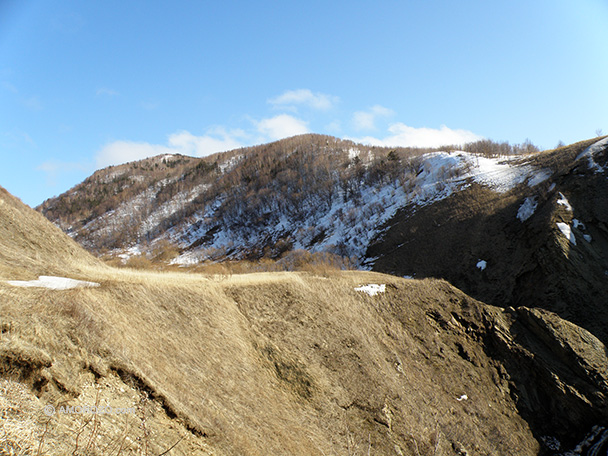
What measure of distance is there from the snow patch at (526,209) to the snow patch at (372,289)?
1043 inches

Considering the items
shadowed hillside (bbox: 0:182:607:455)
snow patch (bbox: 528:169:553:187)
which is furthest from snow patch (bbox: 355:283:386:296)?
snow patch (bbox: 528:169:553:187)

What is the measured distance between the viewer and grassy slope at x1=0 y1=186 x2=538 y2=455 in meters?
A: 7.79

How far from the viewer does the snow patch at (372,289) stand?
22731mm

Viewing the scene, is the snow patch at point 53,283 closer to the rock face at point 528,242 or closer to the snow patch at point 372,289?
the snow patch at point 372,289

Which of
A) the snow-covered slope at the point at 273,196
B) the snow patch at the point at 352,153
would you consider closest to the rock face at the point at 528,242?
the snow-covered slope at the point at 273,196

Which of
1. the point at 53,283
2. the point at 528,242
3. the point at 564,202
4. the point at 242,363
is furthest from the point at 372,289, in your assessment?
the point at 564,202

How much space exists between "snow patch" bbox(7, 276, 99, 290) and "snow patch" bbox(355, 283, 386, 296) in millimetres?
15282

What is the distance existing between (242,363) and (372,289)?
Result: 11.9m

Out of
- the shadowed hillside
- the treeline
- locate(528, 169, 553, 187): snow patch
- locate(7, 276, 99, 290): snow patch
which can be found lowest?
the shadowed hillside

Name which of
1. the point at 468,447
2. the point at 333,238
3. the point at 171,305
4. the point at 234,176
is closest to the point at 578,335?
the point at 468,447

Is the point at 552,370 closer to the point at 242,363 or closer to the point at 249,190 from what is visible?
the point at 242,363

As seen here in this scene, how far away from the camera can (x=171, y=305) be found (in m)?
14.2

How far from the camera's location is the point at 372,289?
2314 cm

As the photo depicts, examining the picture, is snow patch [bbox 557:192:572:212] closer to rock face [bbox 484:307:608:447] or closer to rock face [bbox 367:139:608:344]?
rock face [bbox 367:139:608:344]
